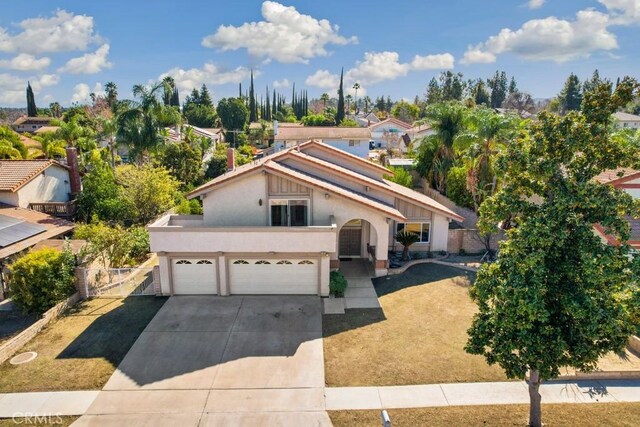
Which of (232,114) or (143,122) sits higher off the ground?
(232,114)

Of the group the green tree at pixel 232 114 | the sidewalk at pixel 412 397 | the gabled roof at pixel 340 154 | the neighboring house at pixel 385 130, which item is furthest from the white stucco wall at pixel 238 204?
the green tree at pixel 232 114

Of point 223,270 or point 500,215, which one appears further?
point 223,270

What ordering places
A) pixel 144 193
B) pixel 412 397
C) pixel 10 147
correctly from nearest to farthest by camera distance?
1. pixel 412 397
2. pixel 144 193
3. pixel 10 147

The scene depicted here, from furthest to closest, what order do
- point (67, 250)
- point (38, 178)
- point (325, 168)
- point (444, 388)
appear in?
point (38, 178)
point (325, 168)
point (67, 250)
point (444, 388)

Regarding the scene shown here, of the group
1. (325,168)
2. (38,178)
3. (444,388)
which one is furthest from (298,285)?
(38,178)

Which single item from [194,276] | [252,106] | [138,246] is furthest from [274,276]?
[252,106]

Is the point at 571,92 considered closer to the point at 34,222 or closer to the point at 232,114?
the point at 232,114

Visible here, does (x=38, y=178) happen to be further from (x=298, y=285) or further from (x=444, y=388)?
(x=444, y=388)

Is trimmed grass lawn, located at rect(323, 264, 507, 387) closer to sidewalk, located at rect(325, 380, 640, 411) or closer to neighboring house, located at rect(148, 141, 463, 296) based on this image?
sidewalk, located at rect(325, 380, 640, 411)
